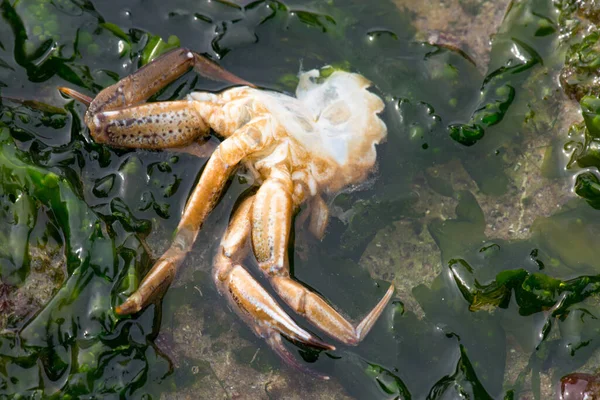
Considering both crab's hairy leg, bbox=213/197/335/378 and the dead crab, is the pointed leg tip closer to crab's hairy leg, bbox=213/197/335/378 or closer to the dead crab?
the dead crab

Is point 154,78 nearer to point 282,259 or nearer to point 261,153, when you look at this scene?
point 261,153

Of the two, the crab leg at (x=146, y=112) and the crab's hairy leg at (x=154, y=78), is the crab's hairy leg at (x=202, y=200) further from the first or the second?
the crab's hairy leg at (x=154, y=78)

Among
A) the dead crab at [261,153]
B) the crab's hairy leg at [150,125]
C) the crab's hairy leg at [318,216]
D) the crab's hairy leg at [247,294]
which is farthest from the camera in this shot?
the crab's hairy leg at [318,216]

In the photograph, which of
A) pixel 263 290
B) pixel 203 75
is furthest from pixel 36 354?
pixel 203 75

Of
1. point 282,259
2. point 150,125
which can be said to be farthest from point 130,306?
point 150,125

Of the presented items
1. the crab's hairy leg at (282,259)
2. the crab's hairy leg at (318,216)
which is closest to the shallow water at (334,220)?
the crab's hairy leg at (318,216)

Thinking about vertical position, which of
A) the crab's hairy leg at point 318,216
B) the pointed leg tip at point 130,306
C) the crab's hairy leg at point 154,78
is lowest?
the pointed leg tip at point 130,306

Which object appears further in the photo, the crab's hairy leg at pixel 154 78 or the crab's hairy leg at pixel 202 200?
the crab's hairy leg at pixel 154 78

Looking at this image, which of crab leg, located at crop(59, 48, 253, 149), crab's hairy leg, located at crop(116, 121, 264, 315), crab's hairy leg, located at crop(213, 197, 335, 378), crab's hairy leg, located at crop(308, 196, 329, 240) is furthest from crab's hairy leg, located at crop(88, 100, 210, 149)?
crab's hairy leg, located at crop(308, 196, 329, 240)
